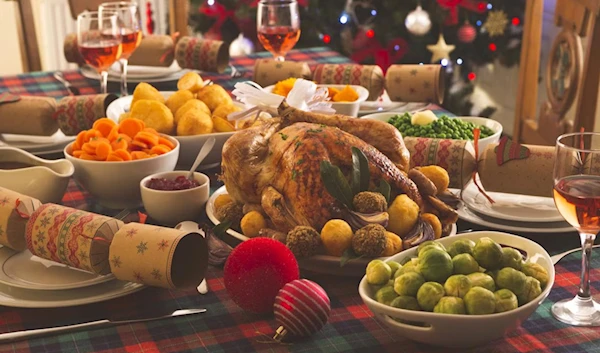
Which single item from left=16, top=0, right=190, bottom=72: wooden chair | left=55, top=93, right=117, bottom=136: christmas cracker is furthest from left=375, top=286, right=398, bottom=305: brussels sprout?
left=16, top=0, right=190, bottom=72: wooden chair

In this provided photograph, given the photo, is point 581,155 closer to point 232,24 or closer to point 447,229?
point 447,229

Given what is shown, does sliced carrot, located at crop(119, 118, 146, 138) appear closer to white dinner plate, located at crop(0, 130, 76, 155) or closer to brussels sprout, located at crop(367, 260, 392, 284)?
white dinner plate, located at crop(0, 130, 76, 155)

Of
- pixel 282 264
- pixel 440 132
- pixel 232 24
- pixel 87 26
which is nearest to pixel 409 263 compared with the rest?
pixel 282 264

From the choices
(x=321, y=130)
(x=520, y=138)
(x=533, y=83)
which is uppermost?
(x=321, y=130)

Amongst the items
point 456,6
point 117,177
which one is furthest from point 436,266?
point 456,6

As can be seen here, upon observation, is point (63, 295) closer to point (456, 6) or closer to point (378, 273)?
point (378, 273)

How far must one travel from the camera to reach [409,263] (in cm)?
98

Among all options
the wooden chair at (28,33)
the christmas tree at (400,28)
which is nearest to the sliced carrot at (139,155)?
the wooden chair at (28,33)

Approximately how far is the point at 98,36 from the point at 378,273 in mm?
1216

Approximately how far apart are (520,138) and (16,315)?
2386mm

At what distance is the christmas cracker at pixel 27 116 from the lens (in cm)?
174

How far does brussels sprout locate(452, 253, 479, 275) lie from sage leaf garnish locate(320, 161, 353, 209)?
245 millimetres

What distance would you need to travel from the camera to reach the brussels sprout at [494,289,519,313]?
2.98ft

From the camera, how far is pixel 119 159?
1.44 m
